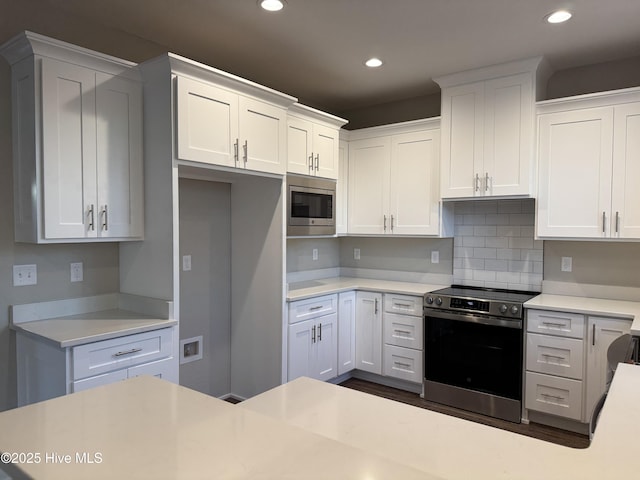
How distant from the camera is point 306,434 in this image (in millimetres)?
926

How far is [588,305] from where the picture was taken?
121 inches

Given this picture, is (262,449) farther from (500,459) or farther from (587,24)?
(587,24)

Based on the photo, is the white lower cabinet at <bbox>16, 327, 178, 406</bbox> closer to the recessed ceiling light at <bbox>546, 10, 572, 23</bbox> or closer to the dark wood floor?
the dark wood floor

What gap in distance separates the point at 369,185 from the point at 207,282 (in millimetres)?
1772

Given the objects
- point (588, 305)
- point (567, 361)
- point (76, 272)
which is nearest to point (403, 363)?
point (567, 361)

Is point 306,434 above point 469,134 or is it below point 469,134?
below

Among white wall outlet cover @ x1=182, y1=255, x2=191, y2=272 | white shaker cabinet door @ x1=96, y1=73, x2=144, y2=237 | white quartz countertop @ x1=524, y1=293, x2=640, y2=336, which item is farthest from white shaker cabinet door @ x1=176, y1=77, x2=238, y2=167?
white quartz countertop @ x1=524, y1=293, x2=640, y2=336

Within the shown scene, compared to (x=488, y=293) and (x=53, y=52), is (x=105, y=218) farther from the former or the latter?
(x=488, y=293)

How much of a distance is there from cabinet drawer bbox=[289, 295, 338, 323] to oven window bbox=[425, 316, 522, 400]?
80 cm

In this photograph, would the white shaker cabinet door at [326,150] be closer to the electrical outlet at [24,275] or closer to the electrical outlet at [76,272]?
the electrical outlet at [76,272]

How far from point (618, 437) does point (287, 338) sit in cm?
247

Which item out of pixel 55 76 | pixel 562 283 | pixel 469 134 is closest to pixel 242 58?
pixel 55 76

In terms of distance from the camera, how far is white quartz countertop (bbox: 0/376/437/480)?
0.78m

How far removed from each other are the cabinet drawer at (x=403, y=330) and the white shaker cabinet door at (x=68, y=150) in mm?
2438
